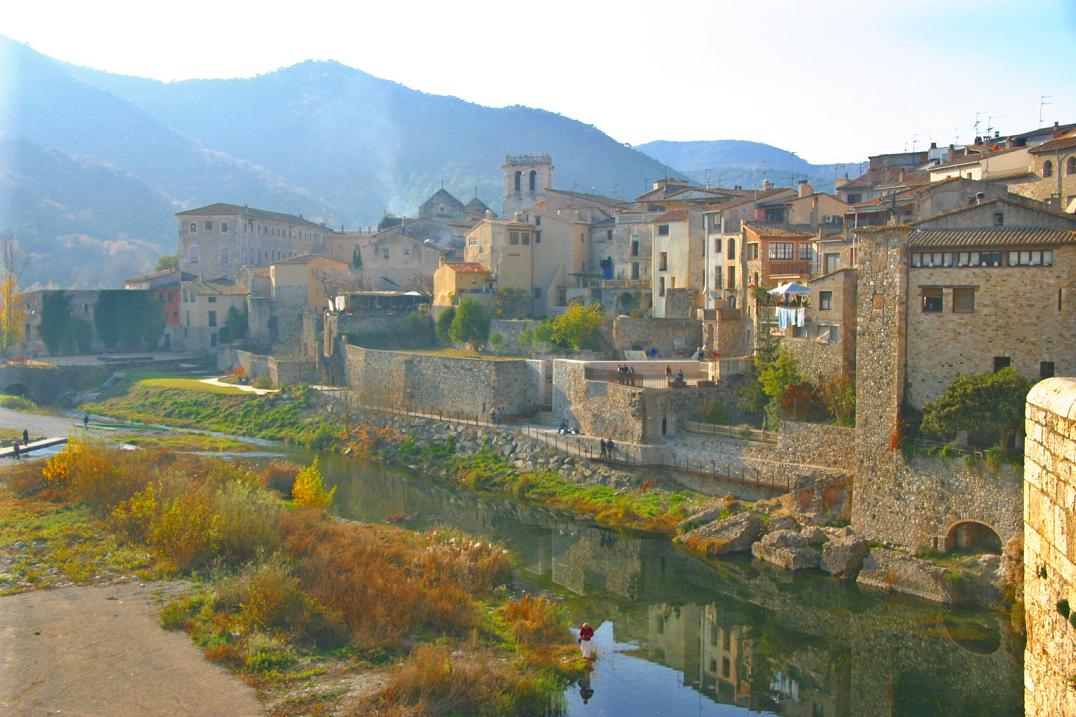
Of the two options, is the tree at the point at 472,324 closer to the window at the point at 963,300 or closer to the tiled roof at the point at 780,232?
the tiled roof at the point at 780,232

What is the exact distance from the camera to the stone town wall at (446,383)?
3725cm

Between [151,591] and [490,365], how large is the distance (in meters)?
18.9

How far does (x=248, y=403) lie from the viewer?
44.6 metres

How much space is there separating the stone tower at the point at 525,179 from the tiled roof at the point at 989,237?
4258 cm

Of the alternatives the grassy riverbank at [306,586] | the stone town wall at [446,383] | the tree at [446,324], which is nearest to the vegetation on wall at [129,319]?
the stone town wall at [446,383]

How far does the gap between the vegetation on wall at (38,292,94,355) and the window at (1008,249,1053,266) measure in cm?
4847

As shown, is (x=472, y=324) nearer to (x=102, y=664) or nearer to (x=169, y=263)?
(x=102, y=664)

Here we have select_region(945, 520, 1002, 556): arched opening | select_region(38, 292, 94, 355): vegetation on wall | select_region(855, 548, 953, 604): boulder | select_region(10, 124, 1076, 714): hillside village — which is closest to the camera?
select_region(855, 548, 953, 604): boulder

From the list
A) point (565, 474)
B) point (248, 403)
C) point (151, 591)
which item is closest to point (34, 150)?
point (248, 403)

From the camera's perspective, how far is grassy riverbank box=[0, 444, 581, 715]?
52.5ft

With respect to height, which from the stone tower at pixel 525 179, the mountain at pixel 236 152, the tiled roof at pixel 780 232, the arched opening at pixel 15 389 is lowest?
the arched opening at pixel 15 389

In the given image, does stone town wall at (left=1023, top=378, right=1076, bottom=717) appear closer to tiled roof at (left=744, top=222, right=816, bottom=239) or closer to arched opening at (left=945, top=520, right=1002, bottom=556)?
arched opening at (left=945, top=520, right=1002, bottom=556)

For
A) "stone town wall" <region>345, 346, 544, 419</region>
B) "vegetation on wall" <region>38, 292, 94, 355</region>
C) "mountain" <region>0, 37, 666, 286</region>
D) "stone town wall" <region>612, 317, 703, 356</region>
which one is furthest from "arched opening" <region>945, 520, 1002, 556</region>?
"mountain" <region>0, 37, 666, 286</region>

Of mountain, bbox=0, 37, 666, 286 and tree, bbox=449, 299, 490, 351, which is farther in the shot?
mountain, bbox=0, 37, 666, 286
